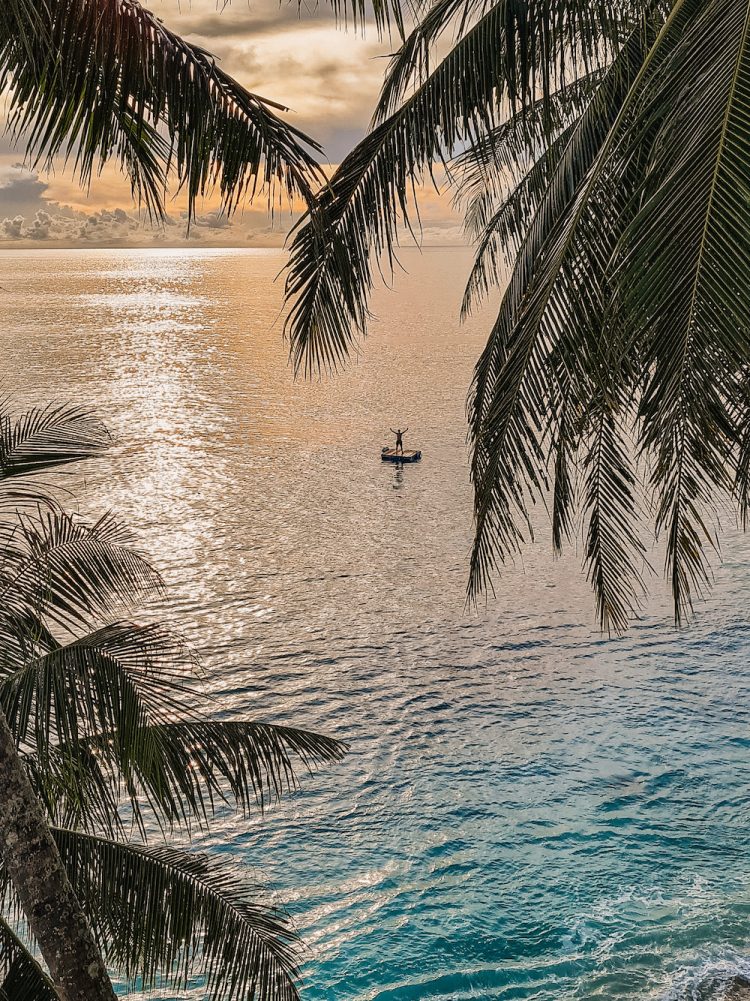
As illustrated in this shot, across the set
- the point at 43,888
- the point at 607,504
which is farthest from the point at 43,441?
the point at 607,504

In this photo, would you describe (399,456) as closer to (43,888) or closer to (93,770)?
(93,770)

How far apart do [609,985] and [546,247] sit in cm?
1070

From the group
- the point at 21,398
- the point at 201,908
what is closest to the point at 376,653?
the point at 201,908

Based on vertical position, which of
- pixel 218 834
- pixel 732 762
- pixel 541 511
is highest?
pixel 541 511

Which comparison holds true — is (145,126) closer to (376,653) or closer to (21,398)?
(376,653)

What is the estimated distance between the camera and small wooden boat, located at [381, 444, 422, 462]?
39.5 m

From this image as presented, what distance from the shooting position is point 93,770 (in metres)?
5.85

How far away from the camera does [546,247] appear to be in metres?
5.43

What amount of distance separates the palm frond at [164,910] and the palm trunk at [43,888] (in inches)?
19.8

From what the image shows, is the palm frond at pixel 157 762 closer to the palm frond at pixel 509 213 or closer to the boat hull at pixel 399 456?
the palm frond at pixel 509 213

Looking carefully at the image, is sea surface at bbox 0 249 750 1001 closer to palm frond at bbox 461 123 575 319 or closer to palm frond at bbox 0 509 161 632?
palm frond at bbox 0 509 161 632

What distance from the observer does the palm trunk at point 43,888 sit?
471 centimetres

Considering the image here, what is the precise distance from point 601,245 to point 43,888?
4.45 m

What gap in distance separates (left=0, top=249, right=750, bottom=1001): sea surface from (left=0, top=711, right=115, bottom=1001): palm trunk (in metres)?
6.54
